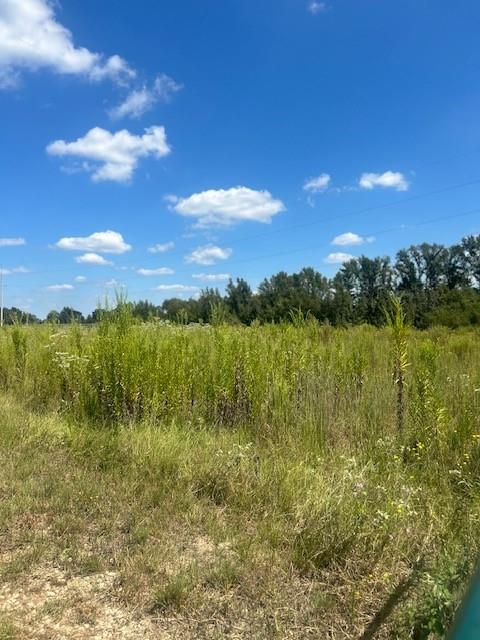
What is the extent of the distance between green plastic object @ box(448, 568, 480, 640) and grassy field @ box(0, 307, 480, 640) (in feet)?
4.54

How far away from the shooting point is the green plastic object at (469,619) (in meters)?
0.88

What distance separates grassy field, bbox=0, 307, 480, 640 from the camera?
7.97 ft

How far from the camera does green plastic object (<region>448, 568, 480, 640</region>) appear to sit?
878 millimetres

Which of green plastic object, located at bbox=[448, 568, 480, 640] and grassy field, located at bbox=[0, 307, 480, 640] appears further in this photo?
grassy field, located at bbox=[0, 307, 480, 640]

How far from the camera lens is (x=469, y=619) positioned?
90cm

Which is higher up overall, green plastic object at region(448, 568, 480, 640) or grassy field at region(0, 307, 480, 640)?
green plastic object at region(448, 568, 480, 640)

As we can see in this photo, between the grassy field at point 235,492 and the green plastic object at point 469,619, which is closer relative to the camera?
the green plastic object at point 469,619

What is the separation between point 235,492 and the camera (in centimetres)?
361

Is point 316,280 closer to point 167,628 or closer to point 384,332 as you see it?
point 384,332

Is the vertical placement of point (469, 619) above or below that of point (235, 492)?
above

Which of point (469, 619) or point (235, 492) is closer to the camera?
point (469, 619)

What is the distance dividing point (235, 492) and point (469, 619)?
2.84 m

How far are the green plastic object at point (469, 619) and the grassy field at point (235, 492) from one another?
138 cm

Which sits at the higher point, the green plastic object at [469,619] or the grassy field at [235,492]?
the green plastic object at [469,619]
